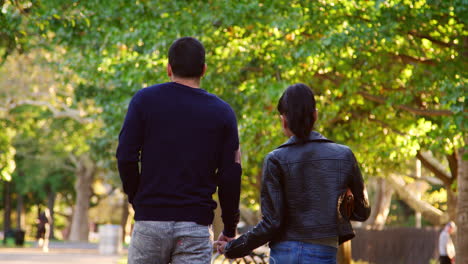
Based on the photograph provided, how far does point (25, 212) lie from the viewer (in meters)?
66.9

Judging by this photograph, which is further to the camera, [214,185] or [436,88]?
[436,88]

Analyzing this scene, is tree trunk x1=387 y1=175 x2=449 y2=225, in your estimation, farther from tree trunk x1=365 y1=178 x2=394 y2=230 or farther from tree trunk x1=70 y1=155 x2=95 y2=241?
tree trunk x1=70 y1=155 x2=95 y2=241

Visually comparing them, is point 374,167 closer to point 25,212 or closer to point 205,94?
point 205,94

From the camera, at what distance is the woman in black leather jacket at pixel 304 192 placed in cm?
412

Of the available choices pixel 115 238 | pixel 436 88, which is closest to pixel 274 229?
pixel 436 88

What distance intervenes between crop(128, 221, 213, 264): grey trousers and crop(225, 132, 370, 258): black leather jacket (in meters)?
0.31

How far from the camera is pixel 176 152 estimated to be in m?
4.10

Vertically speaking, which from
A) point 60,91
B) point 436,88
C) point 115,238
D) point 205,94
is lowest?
point 115,238

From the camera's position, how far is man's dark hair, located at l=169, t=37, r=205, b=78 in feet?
14.0

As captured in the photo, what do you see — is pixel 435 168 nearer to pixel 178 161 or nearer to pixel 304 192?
pixel 304 192

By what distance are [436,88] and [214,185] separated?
13.0m

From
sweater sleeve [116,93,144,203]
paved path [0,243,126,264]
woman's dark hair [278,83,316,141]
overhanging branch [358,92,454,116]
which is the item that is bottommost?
paved path [0,243,126,264]

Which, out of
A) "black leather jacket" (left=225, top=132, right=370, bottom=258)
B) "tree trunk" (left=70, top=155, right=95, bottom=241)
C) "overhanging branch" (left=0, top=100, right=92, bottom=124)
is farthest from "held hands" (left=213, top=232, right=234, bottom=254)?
"tree trunk" (left=70, top=155, right=95, bottom=241)

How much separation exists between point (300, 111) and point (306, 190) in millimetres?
373
